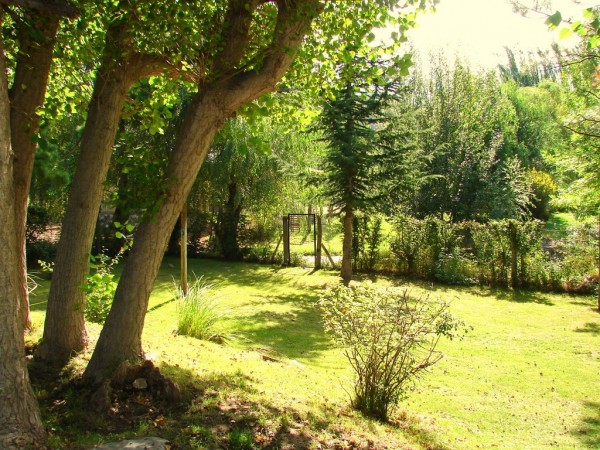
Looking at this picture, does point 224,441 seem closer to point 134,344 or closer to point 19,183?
point 134,344

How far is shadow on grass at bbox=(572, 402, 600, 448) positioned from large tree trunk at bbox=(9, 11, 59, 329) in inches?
226

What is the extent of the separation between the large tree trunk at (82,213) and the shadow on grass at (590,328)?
31.5 feet

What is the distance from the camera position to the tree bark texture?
407cm

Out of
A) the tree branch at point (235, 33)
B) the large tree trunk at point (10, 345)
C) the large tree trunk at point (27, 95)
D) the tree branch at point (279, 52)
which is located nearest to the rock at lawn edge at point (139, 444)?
the large tree trunk at point (10, 345)

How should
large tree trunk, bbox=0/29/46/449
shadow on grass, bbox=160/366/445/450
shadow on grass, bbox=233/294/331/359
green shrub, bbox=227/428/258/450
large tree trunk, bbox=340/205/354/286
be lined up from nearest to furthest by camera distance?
large tree trunk, bbox=0/29/46/449 → green shrub, bbox=227/428/258/450 → shadow on grass, bbox=160/366/445/450 → shadow on grass, bbox=233/294/331/359 → large tree trunk, bbox=340/205/354/286

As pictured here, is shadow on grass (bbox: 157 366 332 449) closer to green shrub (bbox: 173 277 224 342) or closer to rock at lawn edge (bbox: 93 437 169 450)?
rock at lawn edge (bbox: 93 437 169 450)

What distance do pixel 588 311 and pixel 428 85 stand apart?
60.1 ft

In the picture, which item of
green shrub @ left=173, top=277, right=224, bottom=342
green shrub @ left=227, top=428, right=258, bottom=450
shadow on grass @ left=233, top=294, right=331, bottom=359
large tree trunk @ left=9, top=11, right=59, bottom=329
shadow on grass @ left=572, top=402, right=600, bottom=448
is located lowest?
shadow on grass @ left=572, top=402, right=600, bottom=448

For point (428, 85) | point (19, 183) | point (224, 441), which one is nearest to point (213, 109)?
point (19, 183)

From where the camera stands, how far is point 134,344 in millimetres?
4188

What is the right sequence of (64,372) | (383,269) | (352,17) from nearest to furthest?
(64,372)
(352,17)
(383,269)

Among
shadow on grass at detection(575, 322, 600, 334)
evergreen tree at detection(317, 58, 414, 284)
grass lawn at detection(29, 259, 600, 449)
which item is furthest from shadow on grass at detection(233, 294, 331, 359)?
shadow on grass at detection(575, 322, 600, 334)

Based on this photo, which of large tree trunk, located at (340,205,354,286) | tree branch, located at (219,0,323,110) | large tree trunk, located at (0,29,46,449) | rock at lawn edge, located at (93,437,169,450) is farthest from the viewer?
large tree trunk, located at (340,205,354,286)

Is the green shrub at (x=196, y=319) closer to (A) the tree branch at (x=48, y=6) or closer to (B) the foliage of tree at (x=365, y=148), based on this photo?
(A) the tree branch at (x=48, y=6)
